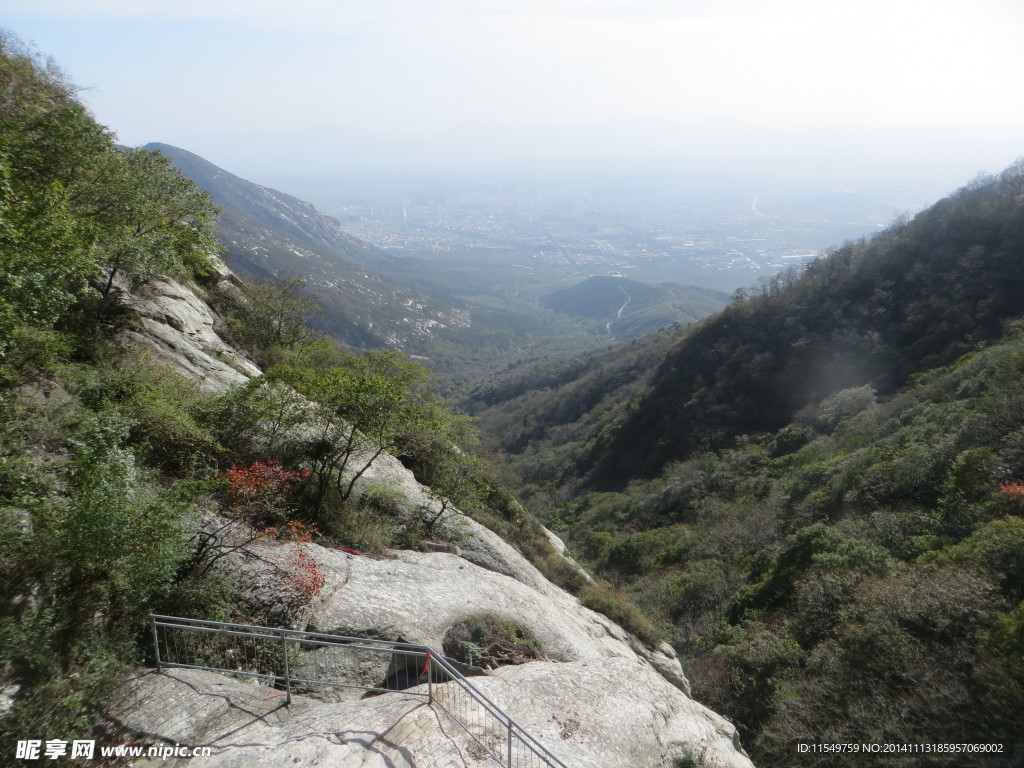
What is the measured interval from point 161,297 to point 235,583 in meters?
11.5

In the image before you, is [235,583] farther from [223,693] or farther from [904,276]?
[904,276]

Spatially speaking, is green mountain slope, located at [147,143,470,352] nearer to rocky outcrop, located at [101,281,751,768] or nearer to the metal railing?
rocky outcrop, located at [101,281,751,768]

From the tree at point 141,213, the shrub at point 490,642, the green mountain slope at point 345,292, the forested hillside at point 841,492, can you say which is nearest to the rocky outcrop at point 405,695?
the shrub at point 490,642

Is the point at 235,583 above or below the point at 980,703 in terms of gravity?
above

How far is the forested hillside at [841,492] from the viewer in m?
11.6

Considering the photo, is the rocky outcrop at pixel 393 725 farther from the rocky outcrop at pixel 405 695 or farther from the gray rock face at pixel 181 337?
the gray rock face at pixel 181 337

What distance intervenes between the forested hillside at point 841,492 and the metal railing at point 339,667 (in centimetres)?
840

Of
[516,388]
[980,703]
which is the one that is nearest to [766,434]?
[980,703]

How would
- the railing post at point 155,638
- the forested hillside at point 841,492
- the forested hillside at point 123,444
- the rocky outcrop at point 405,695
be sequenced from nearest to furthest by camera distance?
the forested hillside at point 123,444 < the rocky outcrop at point 405,695 < the railing post at point 155,638 < the forested hillside at point 841,492

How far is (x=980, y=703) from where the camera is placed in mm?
9625

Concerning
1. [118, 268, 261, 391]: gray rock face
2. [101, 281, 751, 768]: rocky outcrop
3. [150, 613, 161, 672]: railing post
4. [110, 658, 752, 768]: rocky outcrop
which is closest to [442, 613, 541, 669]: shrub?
[101, 281, 751, 768]: rocky outcrop

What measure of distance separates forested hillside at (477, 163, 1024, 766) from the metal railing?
8.40m

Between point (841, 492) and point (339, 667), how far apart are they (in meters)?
26.6

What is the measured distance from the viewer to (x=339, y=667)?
744 cm
